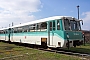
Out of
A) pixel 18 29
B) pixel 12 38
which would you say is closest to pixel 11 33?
pixel 12 38

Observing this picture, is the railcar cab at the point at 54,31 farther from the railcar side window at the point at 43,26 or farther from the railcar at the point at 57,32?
the railcar side window at the point at 43,26

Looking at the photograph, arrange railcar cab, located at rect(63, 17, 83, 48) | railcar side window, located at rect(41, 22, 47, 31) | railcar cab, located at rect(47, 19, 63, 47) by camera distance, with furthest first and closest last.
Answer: railcar side window, located at rect(41, 22, 47, 31) < railcar cab, located at rect(47, 19, 63, 47) < railcar cab, located at rect(63, 17, 83, 48)

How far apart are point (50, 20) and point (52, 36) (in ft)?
5.02

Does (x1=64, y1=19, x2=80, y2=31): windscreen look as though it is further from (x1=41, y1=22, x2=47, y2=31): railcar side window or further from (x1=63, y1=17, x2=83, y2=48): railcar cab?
(x1=41, y1=22, x2=47, y2=31): railcar side window

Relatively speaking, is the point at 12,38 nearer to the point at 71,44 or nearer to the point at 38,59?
the point at 71,44

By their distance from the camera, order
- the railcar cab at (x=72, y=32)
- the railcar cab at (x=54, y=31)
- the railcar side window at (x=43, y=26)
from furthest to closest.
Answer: the railcar side window at (x=43, y=26)
the railcar cab at (x=54, y=31)
the railcar cab at (x=72, y=32)

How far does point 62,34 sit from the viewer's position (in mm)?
12984

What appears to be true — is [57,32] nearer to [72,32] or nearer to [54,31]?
[54,31]

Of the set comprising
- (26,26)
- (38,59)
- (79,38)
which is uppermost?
(26,26)

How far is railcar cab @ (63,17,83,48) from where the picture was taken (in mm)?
13075

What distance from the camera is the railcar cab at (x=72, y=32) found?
42.9 feet

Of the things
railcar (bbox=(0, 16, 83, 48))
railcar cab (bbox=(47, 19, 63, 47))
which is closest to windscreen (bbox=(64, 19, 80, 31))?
railcar (bbox=(0, 16, 83, 48))

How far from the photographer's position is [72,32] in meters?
13.4

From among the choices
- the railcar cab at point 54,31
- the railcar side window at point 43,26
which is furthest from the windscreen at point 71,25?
the railcar side window at point 43,26
